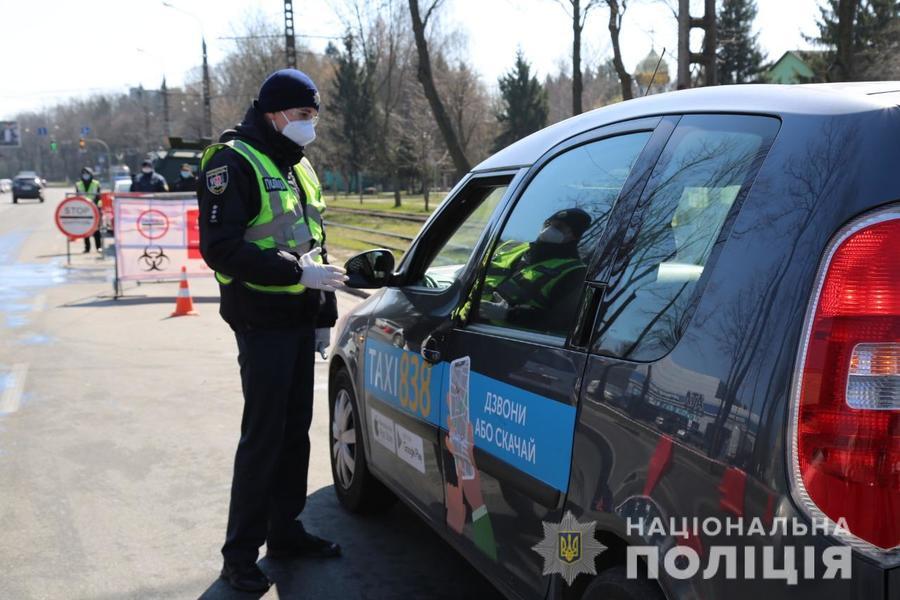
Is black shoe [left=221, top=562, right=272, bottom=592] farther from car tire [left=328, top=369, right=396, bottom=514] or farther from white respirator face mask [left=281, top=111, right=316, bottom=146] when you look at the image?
white respirator face mask [left=281, top=111, right=316, bottom=146]

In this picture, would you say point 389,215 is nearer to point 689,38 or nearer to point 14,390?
point 689,38

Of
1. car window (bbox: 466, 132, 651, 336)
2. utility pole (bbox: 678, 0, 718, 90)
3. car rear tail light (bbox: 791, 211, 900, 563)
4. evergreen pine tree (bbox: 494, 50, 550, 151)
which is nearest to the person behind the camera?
car rear tail light (bbox: 791, 211, 900, 563)

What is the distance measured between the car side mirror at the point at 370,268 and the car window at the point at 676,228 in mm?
1455

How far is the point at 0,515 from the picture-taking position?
174 inches

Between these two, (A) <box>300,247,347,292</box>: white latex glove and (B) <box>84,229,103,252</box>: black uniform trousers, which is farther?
(B) <box>84,229,103,252</box>: black uniform trousers

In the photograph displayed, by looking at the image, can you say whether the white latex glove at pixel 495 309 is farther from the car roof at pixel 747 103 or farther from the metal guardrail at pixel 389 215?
the metal guardrail at pixel 389 215

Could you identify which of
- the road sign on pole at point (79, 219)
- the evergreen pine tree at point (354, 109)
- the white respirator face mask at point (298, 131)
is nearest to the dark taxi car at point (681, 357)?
the white respirator face mask at point (298, 131)

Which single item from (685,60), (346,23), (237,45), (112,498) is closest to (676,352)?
(112,498)

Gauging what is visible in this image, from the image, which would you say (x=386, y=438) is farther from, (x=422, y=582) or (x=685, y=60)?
(x=685, y=60)

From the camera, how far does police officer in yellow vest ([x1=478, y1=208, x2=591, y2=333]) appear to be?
103 inches

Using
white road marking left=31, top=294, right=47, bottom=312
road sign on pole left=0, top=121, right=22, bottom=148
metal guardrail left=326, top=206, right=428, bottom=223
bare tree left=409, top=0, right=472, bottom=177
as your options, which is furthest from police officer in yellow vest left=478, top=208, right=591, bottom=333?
road sign on pole left=0, top=121, right=22, bottom=148

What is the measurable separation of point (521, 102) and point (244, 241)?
205ft

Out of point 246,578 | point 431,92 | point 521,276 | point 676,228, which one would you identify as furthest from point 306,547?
point 431,92

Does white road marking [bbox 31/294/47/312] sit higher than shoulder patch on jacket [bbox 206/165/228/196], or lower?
lower
